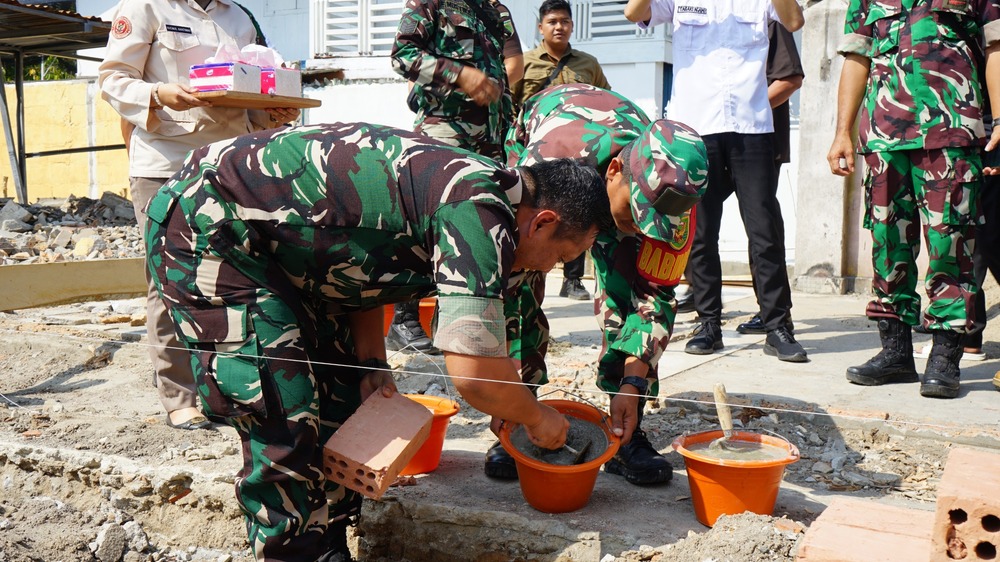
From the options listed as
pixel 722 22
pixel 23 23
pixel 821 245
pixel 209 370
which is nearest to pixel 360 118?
pixel 23 23

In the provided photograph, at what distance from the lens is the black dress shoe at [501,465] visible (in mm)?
3295

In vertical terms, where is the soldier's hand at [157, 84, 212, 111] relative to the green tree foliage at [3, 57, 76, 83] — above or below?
below

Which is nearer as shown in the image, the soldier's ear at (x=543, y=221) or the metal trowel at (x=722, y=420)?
the soldier's ear at (x=543, y=221)

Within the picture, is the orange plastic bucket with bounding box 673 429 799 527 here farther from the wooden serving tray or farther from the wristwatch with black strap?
the wooden serving tray

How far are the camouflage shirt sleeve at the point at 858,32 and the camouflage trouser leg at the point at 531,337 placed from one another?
202cm

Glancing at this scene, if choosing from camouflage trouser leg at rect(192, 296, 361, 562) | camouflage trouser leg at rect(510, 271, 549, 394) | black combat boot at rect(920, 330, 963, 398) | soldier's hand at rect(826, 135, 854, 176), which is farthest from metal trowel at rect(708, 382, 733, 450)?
soldier's hand at rect(826, 135, 854, 176)

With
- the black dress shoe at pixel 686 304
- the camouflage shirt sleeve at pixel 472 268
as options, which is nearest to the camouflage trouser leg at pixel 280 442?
the camouflage shirt sleeve at pixel 472 268

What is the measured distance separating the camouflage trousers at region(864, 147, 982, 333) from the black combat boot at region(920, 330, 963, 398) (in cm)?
5

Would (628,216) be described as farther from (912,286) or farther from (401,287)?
(912,286)

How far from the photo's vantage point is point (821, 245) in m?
7.30

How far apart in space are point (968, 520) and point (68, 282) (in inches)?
169

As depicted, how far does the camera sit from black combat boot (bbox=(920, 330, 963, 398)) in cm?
403

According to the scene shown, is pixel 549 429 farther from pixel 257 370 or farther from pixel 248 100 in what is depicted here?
pixel 248 100

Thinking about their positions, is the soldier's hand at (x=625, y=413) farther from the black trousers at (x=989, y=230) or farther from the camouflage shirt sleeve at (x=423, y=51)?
the black trousers at (x=989, y=230)
